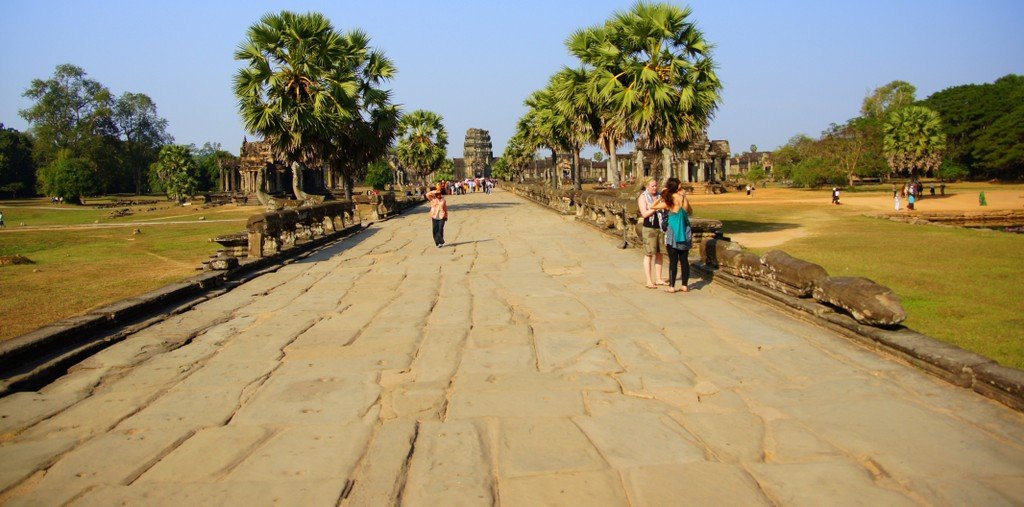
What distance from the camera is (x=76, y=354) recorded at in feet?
17.5

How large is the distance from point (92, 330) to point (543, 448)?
15.3ft

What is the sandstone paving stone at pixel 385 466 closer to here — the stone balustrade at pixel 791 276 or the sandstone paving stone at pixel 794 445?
the sandstone paving stone at pixel 794 445

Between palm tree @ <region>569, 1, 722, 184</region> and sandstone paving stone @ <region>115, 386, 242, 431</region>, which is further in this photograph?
palm tree @ <region>569, 1, 722, 184</region>

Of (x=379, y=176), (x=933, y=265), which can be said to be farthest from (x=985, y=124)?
(x=933, y=265)

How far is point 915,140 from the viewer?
4912cm

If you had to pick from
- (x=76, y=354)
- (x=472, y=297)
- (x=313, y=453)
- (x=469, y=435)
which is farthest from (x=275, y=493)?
(x=472, y=297)

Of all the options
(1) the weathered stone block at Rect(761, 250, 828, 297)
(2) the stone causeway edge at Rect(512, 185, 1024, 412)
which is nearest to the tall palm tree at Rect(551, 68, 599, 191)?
(1) the weathered stone block at Rect(761, 250, 828, 297)

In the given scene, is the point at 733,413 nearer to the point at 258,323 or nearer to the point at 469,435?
the point at 469,435

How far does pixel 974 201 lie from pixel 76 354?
39985mm

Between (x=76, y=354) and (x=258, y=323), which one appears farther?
(x=258, y=323)

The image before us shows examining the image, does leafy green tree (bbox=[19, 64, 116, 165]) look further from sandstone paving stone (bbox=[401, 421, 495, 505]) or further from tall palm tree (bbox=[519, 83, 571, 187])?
sandstone paving stone (bbox=[401, 421, 495, 505])

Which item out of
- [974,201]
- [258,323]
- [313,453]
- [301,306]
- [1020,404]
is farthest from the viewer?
[974,201]

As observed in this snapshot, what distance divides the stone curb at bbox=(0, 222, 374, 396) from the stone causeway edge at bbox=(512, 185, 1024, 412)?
6.11m

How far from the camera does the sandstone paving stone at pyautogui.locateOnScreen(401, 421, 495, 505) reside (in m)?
3.00
